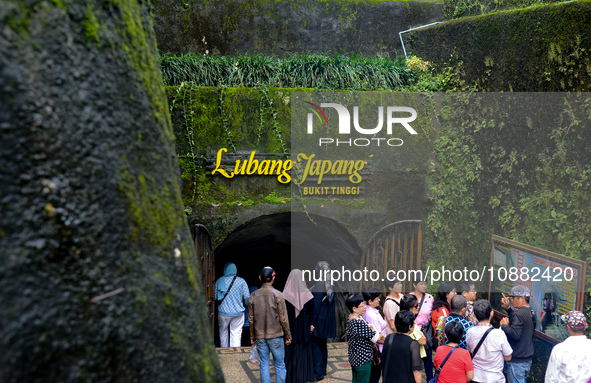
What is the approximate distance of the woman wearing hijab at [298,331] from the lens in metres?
6.71

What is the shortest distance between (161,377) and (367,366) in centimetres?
454

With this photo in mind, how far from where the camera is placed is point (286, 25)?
1016cm

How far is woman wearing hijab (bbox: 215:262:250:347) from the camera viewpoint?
324 inches

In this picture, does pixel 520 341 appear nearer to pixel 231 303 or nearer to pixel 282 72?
pixel 231 303

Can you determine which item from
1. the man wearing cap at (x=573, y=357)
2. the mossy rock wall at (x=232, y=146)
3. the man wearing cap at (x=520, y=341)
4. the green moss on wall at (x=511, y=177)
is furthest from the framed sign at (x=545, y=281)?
the mossy rock wall at (x=232, y=146)

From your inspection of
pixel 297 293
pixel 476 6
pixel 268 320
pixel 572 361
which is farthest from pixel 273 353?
pixel 476 6

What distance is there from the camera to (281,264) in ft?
50.1

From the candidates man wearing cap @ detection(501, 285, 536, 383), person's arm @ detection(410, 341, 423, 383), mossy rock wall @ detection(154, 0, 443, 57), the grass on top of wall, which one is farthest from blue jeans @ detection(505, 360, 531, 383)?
mossy rock wall @ detection(154, 0, 443, 57)

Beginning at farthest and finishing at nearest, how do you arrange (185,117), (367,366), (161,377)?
(185,117), (367,366), (161,377)

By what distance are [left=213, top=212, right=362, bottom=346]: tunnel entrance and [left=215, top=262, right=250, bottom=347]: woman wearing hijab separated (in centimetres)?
48

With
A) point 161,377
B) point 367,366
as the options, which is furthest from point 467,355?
point 161,377

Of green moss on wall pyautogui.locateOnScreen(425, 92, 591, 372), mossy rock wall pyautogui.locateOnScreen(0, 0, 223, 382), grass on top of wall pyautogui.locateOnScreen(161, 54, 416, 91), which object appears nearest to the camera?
mossy rock wall pyautogui.locateOnScreen(0, 0, 223, 382)

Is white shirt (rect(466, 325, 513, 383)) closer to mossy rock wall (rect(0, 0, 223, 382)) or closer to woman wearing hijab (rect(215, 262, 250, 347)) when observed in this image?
woman wearing hijab (rect(215, 262, 250, 347))

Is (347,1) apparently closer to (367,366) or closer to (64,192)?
(367,366)
